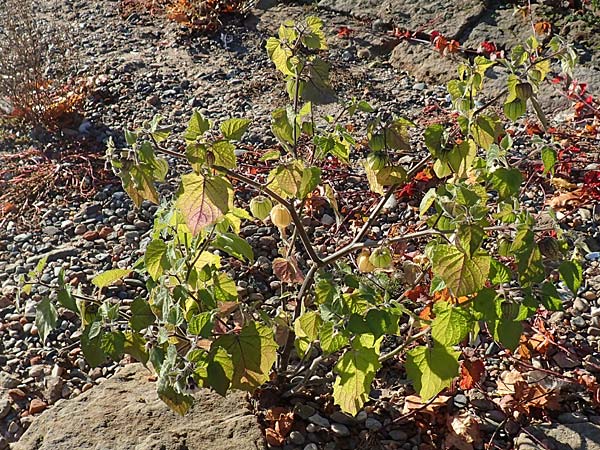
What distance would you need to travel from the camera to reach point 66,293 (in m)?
1.61

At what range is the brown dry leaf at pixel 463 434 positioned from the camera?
2070 millimetres

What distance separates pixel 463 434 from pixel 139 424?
→ 0.88 m

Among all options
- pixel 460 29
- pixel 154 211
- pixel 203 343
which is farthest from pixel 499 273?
pixel 460 29

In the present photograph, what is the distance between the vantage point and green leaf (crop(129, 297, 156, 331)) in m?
1.77

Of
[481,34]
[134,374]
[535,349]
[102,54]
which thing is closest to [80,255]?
[134,374]

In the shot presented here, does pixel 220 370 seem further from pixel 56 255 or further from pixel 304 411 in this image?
pixel 56 255

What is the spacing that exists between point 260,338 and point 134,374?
0.76m

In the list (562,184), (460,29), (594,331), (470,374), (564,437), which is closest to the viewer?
(564,437)

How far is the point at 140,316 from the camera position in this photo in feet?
5.82

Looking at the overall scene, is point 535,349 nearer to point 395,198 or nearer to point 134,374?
point 395,198

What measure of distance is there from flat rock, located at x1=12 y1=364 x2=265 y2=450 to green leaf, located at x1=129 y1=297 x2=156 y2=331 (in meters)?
0.36

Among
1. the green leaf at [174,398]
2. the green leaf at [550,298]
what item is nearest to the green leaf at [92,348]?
the green leaf at [174,398]

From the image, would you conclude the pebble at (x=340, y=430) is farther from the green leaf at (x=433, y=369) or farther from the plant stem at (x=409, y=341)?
the green leaf at (x=433, y=369)

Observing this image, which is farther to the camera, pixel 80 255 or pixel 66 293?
pixel 80 255
